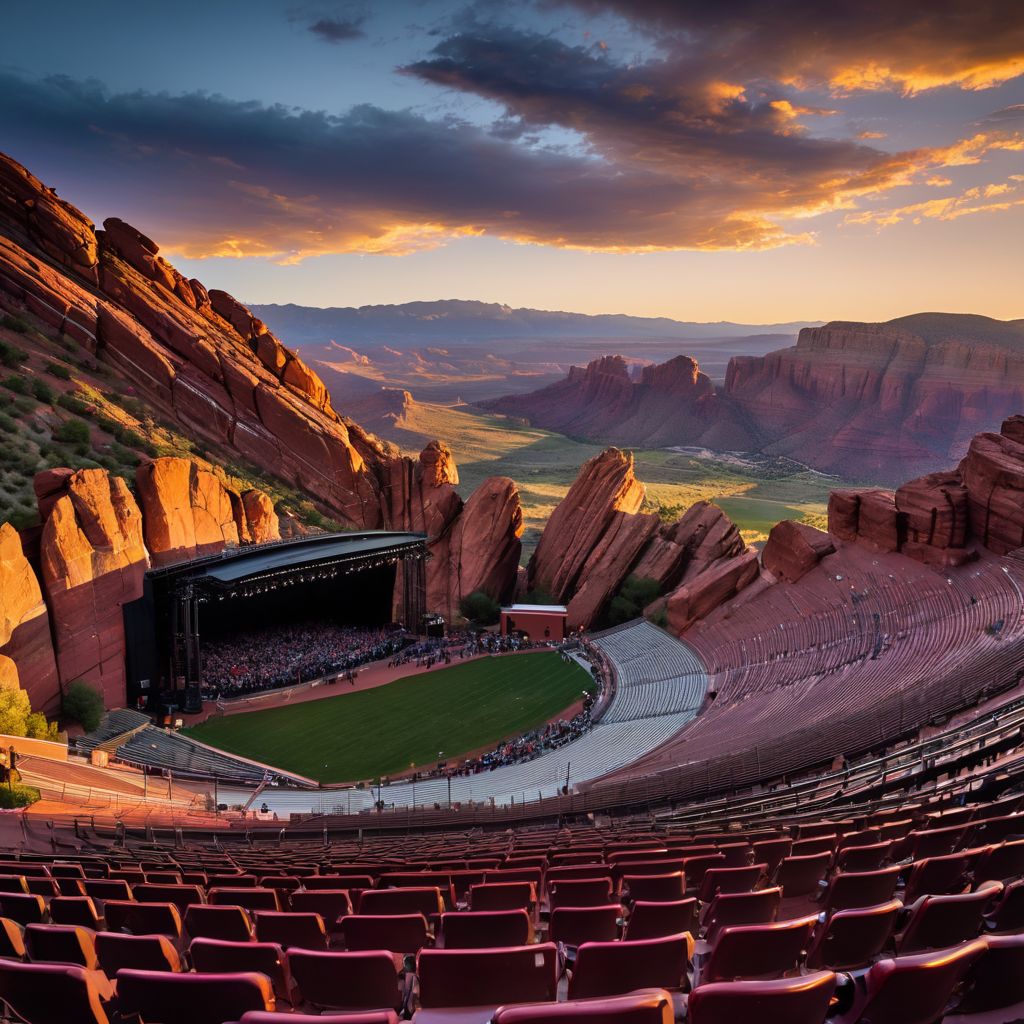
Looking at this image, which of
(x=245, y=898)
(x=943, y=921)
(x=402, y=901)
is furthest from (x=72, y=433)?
(x=943, y=921)

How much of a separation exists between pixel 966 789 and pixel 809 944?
9573 mm

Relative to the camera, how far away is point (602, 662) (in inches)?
1925

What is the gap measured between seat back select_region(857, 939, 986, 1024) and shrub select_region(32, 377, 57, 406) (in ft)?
193

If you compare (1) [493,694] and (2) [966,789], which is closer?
(2) [966,789]

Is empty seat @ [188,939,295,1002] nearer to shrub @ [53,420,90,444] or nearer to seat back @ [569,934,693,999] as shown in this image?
seat back @ [569,934,693,999]

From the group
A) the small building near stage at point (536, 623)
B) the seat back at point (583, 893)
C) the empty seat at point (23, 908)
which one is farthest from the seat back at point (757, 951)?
the small building near stage at point (536, 623)

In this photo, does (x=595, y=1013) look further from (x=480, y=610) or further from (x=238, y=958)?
(x=480, y=610)

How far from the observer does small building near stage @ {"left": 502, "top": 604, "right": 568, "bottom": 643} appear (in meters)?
55.4

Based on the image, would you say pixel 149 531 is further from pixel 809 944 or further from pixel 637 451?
pixel 637 451

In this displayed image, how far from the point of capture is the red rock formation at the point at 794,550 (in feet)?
160

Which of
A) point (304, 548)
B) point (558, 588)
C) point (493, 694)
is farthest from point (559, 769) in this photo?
point (558, 588)

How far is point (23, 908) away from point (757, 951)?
6431 millimetres

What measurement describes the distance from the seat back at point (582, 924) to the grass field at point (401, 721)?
29.5 m

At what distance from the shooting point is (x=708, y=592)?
5069 cm
